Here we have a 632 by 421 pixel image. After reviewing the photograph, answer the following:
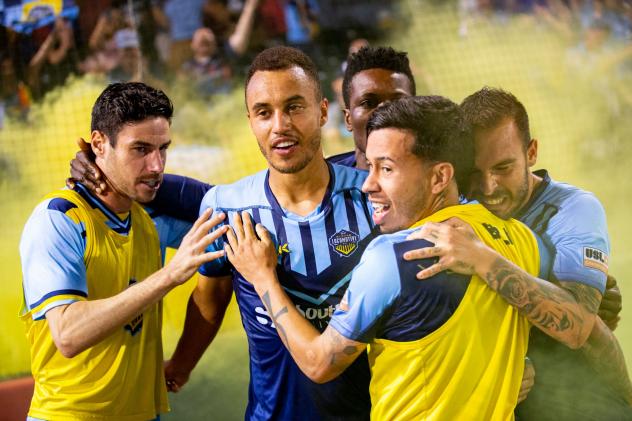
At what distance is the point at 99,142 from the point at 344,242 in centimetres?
102

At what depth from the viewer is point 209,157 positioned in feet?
22.9

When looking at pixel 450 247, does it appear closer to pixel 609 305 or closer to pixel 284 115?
pixel 284 115

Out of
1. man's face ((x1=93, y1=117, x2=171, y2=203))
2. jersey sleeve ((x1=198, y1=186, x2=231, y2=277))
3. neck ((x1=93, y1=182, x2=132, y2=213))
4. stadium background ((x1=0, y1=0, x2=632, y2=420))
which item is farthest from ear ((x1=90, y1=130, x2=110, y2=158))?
stadium background ((x1=0, y1=0, x2=632, y2=420))

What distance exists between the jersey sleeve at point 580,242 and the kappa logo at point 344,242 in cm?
65

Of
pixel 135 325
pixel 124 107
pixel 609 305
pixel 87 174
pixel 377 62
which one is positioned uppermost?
pixel 377 62

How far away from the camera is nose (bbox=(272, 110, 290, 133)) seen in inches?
98.7

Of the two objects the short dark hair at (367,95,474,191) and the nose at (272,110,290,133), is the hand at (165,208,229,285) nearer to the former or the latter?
the nose at (272,110,290,133)

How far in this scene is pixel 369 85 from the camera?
3365 mm

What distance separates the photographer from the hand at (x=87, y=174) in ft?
9.21

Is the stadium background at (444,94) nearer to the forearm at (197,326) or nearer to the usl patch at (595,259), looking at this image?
the forearm at (197,326)

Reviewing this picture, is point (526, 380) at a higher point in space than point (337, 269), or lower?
lower

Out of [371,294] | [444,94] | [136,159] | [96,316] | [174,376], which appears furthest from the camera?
[444,94]

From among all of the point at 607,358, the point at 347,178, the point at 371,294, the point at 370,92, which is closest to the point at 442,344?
the point at 371,294

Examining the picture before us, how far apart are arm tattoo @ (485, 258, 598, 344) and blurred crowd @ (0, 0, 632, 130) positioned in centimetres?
481
